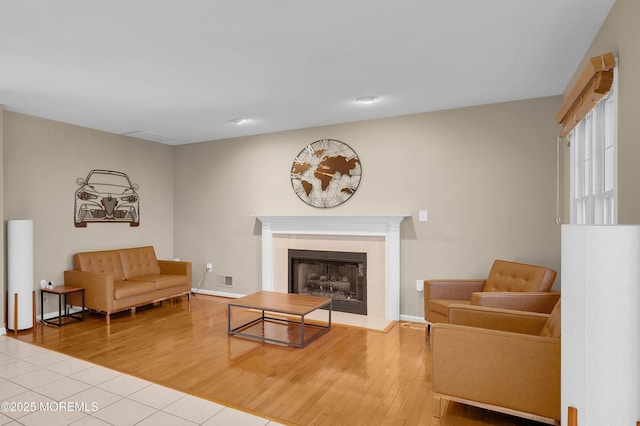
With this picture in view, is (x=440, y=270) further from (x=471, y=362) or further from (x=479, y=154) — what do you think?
(x=471, y=362)

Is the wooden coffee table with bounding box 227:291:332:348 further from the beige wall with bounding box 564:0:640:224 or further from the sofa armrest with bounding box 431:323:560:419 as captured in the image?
the beige wall with bounding box 564:0:640:224

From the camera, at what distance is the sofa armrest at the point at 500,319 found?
245cm

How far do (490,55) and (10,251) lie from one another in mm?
5128

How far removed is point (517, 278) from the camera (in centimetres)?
346

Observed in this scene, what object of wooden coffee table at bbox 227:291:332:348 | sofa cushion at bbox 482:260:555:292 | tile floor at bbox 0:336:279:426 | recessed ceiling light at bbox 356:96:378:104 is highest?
recessed ceiling light at bbox 356:96:378:104

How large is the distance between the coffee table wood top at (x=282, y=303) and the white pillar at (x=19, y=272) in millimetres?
2359

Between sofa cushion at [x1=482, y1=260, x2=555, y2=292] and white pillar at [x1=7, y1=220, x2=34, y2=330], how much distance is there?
195 inches

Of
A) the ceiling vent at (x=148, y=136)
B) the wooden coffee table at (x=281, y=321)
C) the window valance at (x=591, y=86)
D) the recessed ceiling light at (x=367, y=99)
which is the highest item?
the recessed ceiling light at (x=367, y=99)

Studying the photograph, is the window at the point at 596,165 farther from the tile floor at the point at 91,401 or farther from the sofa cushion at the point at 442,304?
the tile floor at the point at 91,401

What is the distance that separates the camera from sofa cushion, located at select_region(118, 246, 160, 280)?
17.1 ft

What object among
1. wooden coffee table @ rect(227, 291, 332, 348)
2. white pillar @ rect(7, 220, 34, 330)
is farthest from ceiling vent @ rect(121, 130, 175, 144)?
wooden coffee table @ rect(227, 291, 332, 348)

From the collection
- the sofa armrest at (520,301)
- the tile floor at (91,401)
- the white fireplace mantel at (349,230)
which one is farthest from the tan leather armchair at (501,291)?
the tile floor at (91,401)

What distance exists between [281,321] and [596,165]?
3435mm

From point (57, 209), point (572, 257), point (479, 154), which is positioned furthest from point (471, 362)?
point (57, 209)
